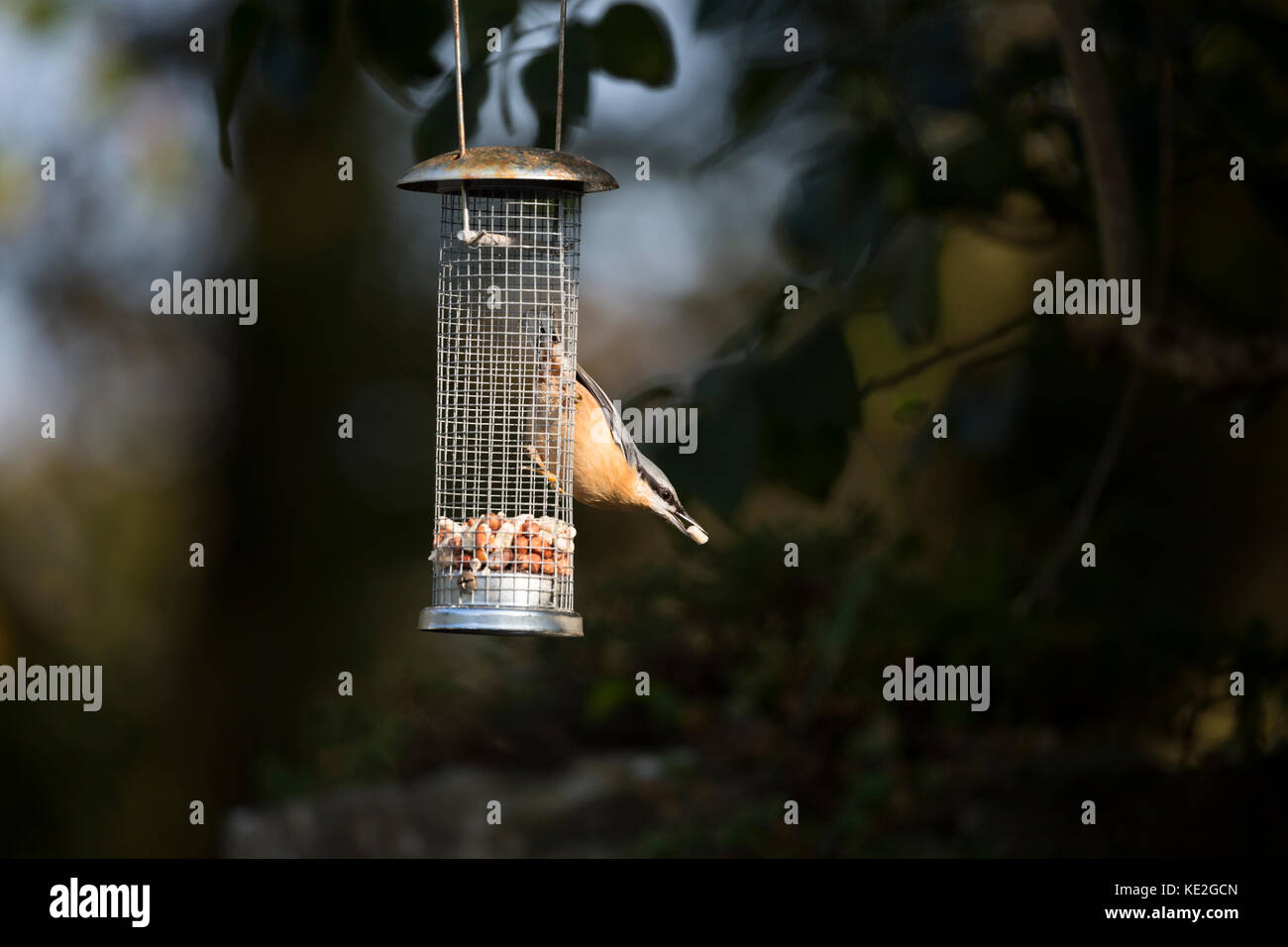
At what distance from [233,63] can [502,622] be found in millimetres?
1667

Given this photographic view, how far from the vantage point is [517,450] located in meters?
4.47

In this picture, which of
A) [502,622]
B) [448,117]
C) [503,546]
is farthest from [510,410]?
[502,622]

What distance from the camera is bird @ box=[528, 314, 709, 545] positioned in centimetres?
381

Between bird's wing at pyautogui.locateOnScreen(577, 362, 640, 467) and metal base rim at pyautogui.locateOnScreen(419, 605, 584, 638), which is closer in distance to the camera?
metal base rim at pyautogui.locateOnScreen(419, 605, 584, 638)

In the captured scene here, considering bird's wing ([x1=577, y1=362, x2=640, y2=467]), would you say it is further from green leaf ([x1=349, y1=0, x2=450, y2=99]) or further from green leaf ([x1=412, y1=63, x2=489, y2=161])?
green leaf ([x1=349, y1=0, x2=450, y2=99])

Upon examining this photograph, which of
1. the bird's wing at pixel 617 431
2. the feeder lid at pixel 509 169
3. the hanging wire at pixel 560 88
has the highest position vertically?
the hanging wire at pixel 560 88

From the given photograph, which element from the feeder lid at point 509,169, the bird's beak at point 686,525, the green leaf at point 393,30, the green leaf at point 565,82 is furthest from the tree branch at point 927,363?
the green leaf at point 393,30

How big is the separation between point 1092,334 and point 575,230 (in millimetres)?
1899

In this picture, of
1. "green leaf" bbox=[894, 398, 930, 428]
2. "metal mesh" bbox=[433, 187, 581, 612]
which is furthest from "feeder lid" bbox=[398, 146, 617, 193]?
"green leaf" bbox=[894, 398, 930, 428]

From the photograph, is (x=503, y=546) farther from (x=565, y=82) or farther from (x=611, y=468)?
(x=565, y=82)

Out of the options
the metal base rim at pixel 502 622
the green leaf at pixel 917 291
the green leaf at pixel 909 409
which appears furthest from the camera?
the green leaf at pixel 909 409

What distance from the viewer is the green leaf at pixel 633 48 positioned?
4039 mm

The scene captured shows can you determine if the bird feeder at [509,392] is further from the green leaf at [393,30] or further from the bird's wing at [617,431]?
the green leaf at [393,30]

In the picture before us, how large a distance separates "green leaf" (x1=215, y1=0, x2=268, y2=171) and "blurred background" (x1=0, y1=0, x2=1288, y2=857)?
0.02 metres
